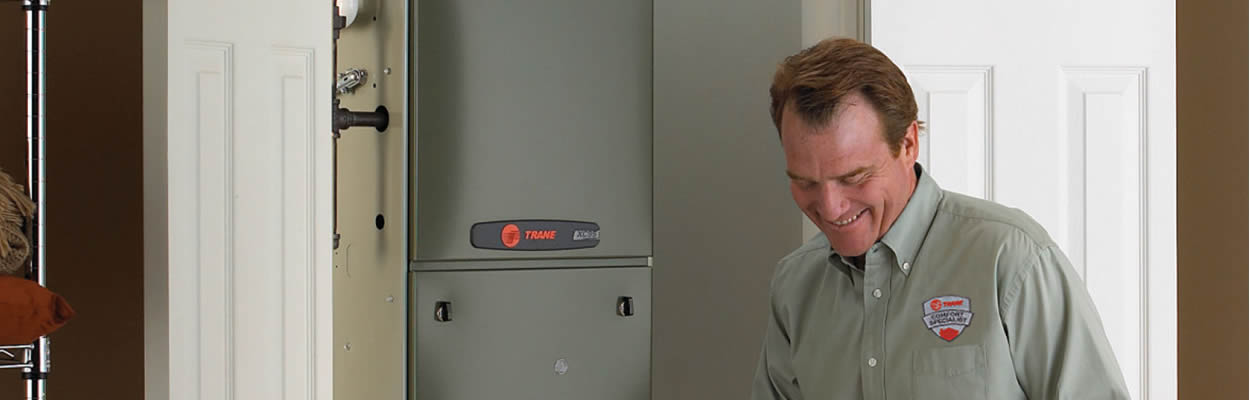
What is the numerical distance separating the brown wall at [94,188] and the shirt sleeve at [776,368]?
107 centimetres

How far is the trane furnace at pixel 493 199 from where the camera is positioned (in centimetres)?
171

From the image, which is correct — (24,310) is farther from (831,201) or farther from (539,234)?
→ (831,201)

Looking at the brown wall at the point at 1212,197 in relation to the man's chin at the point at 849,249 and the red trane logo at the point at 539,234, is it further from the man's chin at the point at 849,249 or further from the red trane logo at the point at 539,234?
the red trane logo at the point at 539,234

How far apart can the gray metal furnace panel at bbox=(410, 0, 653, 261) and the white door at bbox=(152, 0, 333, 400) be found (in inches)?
31.2

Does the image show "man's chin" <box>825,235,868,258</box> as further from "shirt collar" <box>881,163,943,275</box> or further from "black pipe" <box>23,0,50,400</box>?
"black pipe" <box>23,0,50,400</box>

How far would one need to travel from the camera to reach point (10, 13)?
1.92 m

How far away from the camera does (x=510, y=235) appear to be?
176 cm

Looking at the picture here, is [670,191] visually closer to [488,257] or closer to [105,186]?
[488,257]

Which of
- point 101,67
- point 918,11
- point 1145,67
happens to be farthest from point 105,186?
point 1145,67

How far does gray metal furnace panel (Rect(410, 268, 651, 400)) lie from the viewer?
5.65 feet

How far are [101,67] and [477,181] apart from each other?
28.4 inches

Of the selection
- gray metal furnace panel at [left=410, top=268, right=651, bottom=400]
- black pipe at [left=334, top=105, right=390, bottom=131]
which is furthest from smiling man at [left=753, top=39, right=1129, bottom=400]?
black pipe at [left=334, top=105, right=390, bottom=131]

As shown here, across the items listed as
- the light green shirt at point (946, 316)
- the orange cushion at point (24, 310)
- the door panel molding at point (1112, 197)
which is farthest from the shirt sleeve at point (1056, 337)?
the orange cushion at point (24, 310)

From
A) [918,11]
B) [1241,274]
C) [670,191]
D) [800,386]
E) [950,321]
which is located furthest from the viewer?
A: [918,11]
